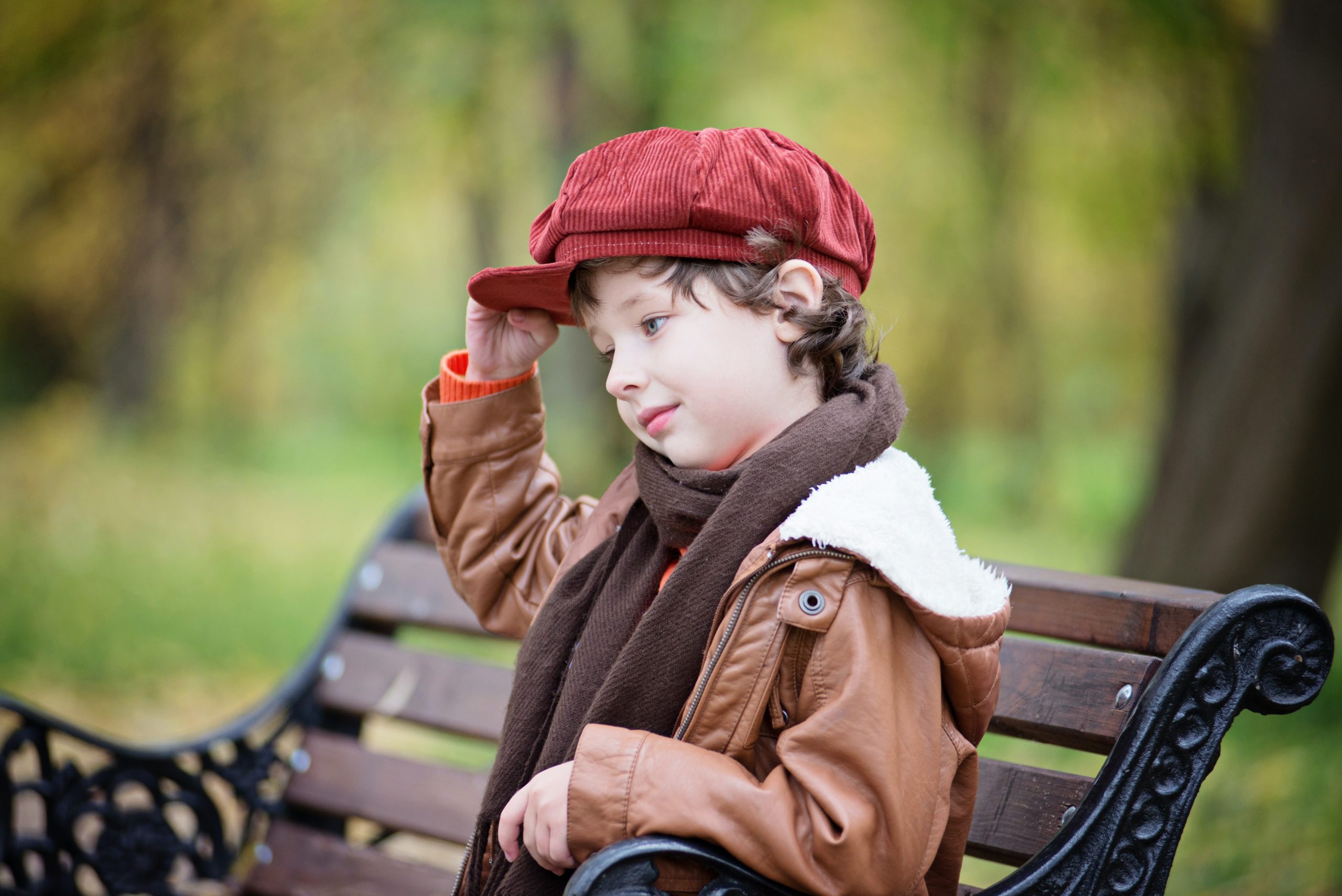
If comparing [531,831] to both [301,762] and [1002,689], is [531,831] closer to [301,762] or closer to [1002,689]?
[1002,689]

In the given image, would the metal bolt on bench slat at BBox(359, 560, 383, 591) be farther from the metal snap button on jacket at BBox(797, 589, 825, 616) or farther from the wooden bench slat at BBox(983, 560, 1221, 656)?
the metal snap button on jacket at BBox(797, 589, 825, 616)

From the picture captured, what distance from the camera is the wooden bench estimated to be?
1.60 m

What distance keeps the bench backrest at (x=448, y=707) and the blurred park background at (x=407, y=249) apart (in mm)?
3388

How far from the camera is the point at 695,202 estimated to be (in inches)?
65.0

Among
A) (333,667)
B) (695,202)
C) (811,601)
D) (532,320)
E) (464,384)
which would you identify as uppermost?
(695,202)

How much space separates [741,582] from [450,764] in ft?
4.31

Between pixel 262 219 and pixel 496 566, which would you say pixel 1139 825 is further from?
pixel 262 219

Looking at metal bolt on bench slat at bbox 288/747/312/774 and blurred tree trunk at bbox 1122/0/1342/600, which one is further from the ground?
blurred tree trunk at bbox 1122/0/1342/600

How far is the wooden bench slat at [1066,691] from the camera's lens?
6.12 feet

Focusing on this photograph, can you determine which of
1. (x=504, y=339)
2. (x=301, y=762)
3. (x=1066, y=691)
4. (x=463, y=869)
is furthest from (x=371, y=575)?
(x=1066, y=691)

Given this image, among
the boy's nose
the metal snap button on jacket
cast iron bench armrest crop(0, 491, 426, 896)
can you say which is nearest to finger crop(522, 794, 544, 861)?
the metal snap button on jacket

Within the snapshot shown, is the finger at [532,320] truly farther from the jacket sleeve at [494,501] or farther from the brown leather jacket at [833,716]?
the brown leather jacket at [833,716]

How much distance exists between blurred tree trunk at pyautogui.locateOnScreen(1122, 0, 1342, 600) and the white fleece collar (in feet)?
12.0

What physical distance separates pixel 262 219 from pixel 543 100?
237 centimetres
